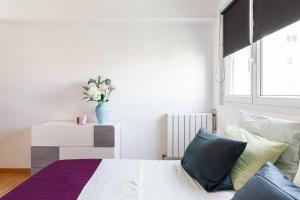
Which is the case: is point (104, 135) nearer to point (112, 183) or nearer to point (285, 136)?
point (112, 183)

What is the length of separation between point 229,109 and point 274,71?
79 centimetres

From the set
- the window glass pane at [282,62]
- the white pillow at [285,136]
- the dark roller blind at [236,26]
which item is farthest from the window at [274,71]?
the white pillow at [285,136]

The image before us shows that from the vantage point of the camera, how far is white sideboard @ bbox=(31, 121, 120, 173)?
2953 mm

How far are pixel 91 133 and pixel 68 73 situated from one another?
3.12 feet

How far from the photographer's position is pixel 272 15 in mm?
1914

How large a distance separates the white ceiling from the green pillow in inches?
82.3

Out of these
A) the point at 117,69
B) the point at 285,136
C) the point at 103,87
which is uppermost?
the point at 117,69

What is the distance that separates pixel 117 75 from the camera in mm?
3357

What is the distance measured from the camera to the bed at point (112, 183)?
4.46ft

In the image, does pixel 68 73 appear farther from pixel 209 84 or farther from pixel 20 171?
pixel 209 84

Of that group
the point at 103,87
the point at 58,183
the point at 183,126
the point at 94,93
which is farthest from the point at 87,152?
the point at 58,183

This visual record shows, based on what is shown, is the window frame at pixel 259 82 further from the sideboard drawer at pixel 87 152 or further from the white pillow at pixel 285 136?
the sideboard drawer at pixel 87 152

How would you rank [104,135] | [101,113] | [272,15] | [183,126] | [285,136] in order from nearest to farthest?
[285,136]
[272,15]
[104,135]
[101,113]
[183,126]

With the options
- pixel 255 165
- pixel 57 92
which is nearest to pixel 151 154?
pixel 57 92
